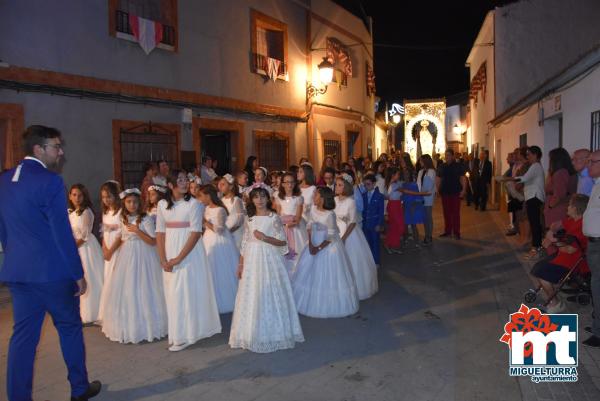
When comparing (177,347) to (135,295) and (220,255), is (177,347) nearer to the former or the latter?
(135,295)

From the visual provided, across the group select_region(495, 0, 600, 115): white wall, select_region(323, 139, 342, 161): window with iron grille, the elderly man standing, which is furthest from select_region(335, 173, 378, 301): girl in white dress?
select_region(323, 139, 342, 161): window with iron grille

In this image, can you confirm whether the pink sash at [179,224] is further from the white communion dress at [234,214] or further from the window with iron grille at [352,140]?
the window with iron grille at [352,140]

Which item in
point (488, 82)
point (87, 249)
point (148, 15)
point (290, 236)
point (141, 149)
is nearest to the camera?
point (87, 249)

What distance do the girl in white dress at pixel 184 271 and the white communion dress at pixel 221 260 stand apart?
1121 mm

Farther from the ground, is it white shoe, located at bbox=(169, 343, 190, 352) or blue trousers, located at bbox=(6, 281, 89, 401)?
blue trousers, located at bbox=(6, 281, 89, 401)

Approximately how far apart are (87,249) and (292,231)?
105 inches

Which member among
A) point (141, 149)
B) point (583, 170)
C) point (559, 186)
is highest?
point (141, 149)

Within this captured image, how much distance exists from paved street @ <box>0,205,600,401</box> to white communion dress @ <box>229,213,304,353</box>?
15cm

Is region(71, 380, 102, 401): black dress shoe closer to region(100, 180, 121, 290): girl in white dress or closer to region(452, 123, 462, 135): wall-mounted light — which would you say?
region(100, 180, 121, 290): girl in white dress

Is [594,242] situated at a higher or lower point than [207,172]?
lower

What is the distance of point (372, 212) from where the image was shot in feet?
28.6

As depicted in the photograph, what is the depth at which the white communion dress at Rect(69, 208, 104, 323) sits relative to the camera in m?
6.21

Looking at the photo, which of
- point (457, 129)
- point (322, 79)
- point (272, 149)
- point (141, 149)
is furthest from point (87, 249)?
point (457, 129)

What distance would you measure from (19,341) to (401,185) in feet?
25.7
